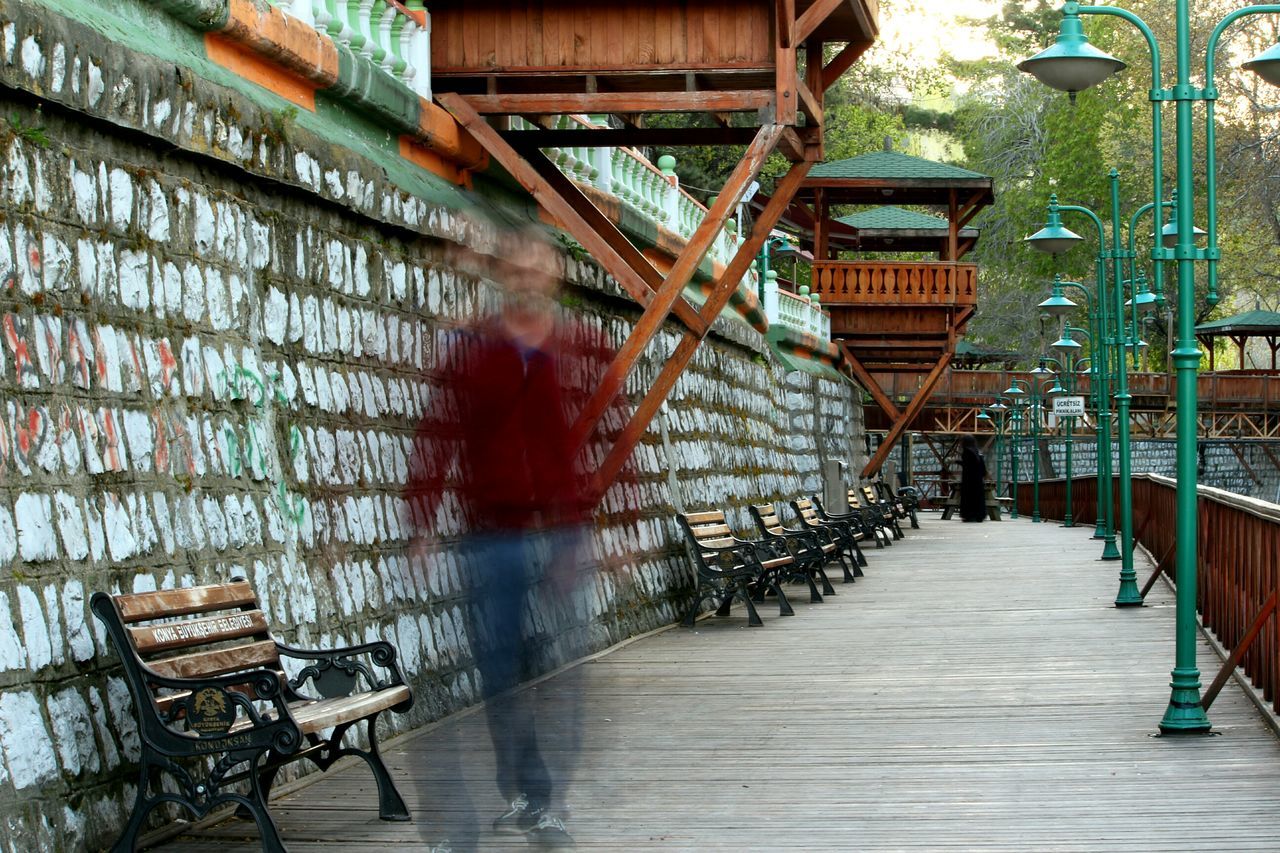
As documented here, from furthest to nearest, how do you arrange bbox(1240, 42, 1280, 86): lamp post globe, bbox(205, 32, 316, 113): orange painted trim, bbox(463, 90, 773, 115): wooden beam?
bbox(463, 90, 773, 115): wooden beam < bbox(1240, 42, 1280, 86): lamp post globe < bbox(205, 32, 316, 113): orange painted trim

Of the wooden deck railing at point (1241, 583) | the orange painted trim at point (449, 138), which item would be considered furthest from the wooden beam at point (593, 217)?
the wooden deck railing at point (1241, 583)

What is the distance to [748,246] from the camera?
12.6 m

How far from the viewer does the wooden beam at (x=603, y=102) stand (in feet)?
34.5

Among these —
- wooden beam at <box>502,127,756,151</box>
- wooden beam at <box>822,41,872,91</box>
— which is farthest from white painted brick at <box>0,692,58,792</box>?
wooden beam at <box>822,41,872,91</box>

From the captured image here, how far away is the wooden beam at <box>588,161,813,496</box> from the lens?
11508 mm

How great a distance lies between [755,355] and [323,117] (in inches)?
520

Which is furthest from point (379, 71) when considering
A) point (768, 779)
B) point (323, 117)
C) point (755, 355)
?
point (755, 355)

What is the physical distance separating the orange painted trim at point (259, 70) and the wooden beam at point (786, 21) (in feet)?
10.7

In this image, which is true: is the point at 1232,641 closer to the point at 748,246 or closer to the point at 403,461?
the point at 748,246

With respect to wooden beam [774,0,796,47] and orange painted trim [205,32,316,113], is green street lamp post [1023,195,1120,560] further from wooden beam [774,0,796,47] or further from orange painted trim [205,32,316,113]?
orange painted trim [205,32,316,113]

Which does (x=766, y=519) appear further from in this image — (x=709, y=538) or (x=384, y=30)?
(x=384, y=30)

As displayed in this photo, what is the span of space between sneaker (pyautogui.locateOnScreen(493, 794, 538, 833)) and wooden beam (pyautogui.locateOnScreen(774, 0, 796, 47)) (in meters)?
5.89

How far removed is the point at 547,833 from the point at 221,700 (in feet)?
4.38

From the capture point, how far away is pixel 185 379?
6758 millimetres
